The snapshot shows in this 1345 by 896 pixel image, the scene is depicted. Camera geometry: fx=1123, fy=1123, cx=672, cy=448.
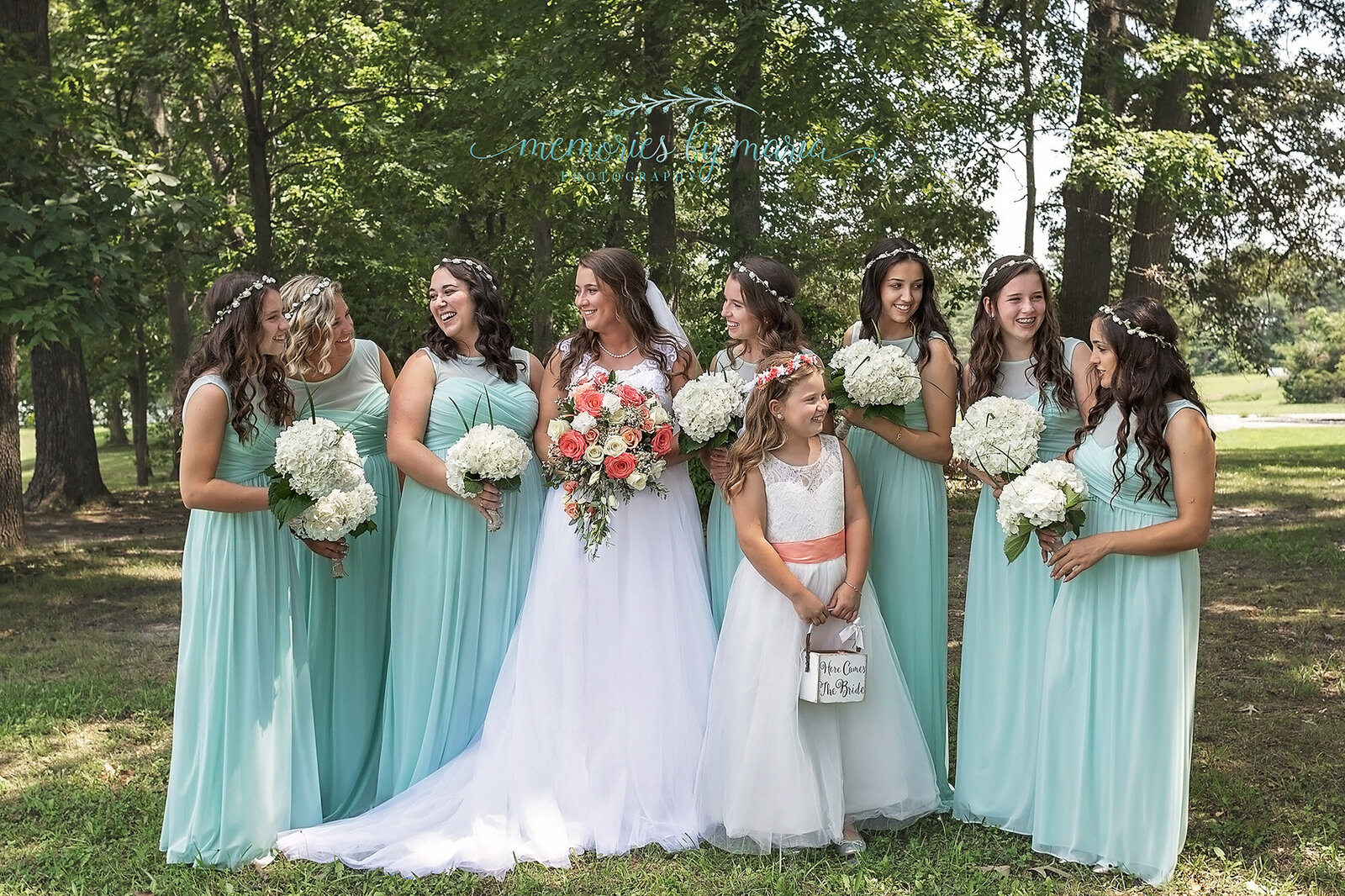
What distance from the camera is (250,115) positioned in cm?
1417

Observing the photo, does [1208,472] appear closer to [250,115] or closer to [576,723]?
[576,723]

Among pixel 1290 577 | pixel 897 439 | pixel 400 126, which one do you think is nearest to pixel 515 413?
pixel 897 439

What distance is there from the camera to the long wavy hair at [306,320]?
524 cm

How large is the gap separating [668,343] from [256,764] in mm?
2685

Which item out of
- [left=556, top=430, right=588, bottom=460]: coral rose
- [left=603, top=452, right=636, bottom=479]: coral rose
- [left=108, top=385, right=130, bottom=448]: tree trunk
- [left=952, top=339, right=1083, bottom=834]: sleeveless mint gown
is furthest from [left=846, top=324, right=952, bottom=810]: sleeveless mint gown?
[left=108, top=385, right=130, bottom=448]: tree trunk

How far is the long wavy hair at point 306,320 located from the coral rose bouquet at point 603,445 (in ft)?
4.04

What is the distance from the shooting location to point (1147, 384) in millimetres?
4461

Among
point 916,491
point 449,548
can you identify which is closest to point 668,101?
point 916,491

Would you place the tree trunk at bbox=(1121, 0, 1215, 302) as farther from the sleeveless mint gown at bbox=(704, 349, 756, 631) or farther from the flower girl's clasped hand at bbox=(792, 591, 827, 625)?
the flower girl's clasped hand at bbox=(792, 591, 827, 625)

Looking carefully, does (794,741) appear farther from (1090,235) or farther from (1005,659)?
(1090,235)

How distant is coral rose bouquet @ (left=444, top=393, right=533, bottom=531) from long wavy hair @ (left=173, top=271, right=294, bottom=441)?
828 mm

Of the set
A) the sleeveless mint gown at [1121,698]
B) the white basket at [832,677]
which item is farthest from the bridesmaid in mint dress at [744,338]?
the sleeveless mint gown at [1121,698]

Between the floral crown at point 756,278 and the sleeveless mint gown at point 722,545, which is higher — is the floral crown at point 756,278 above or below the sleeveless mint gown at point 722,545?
above

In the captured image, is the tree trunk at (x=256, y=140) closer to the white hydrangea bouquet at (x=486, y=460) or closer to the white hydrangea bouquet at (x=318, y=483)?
the white hydrangea bouquet at (x=318, y=483)
